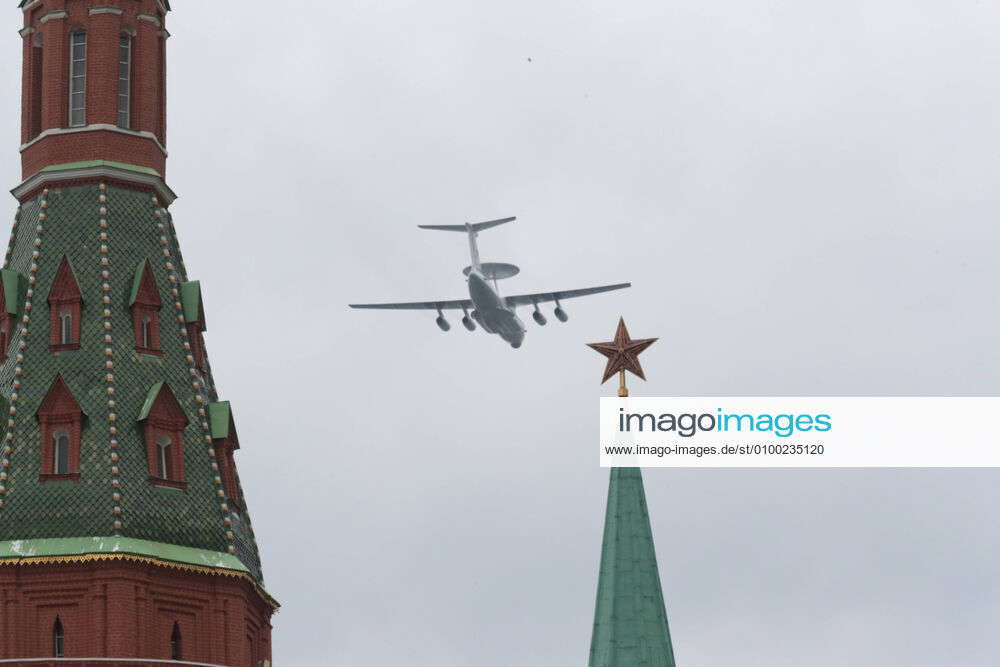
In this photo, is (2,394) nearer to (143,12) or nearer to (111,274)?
(111,274)

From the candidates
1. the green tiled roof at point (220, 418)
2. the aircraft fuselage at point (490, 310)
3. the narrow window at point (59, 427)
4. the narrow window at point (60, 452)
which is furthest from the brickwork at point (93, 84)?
the aircraft fuselage at point (490, 310)

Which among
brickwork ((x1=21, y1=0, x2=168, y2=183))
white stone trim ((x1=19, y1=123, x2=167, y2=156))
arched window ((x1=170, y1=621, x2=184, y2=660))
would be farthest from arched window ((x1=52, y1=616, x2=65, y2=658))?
white stone trim ((x1=19, y1=123, x2=167, y2=156))

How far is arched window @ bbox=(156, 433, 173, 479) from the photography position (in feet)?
396

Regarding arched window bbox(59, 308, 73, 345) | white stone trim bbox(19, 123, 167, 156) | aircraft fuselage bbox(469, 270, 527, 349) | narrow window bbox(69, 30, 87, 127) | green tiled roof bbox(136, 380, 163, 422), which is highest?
aircraft fuselage bbox(469, 270, 527, 349)

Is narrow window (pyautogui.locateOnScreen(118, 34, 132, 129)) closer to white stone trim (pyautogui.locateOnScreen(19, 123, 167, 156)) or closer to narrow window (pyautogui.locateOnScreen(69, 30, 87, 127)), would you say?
white stone trim (pyautogui.locateOnScreen(19, 123, 167, 156))

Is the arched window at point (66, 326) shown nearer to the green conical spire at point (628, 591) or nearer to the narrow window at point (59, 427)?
the narrow window at point (59, 427)

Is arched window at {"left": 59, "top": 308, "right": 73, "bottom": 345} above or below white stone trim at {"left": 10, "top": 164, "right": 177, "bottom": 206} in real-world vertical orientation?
below

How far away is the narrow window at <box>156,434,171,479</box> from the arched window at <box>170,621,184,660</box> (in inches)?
217

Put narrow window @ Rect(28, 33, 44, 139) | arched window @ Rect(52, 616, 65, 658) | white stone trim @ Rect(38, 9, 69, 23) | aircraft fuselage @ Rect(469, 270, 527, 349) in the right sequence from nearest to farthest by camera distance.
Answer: arched window @ Rect(52, 616, 65, 658) → white stone trim @ Rect(38, 9, 69, 23) → narrow window @ Rect(28, 33, 44, 139) → aircraft fuselage @ Rect(469, 270, 527, 349)

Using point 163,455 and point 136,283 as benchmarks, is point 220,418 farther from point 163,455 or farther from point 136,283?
point 136,283

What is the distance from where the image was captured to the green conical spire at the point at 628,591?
118m

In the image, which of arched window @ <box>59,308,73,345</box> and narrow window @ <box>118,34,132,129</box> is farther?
narrow window @ <box>118,34,132,129</box>

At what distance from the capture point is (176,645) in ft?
390

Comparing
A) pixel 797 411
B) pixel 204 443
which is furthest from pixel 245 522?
pixel 797 411
